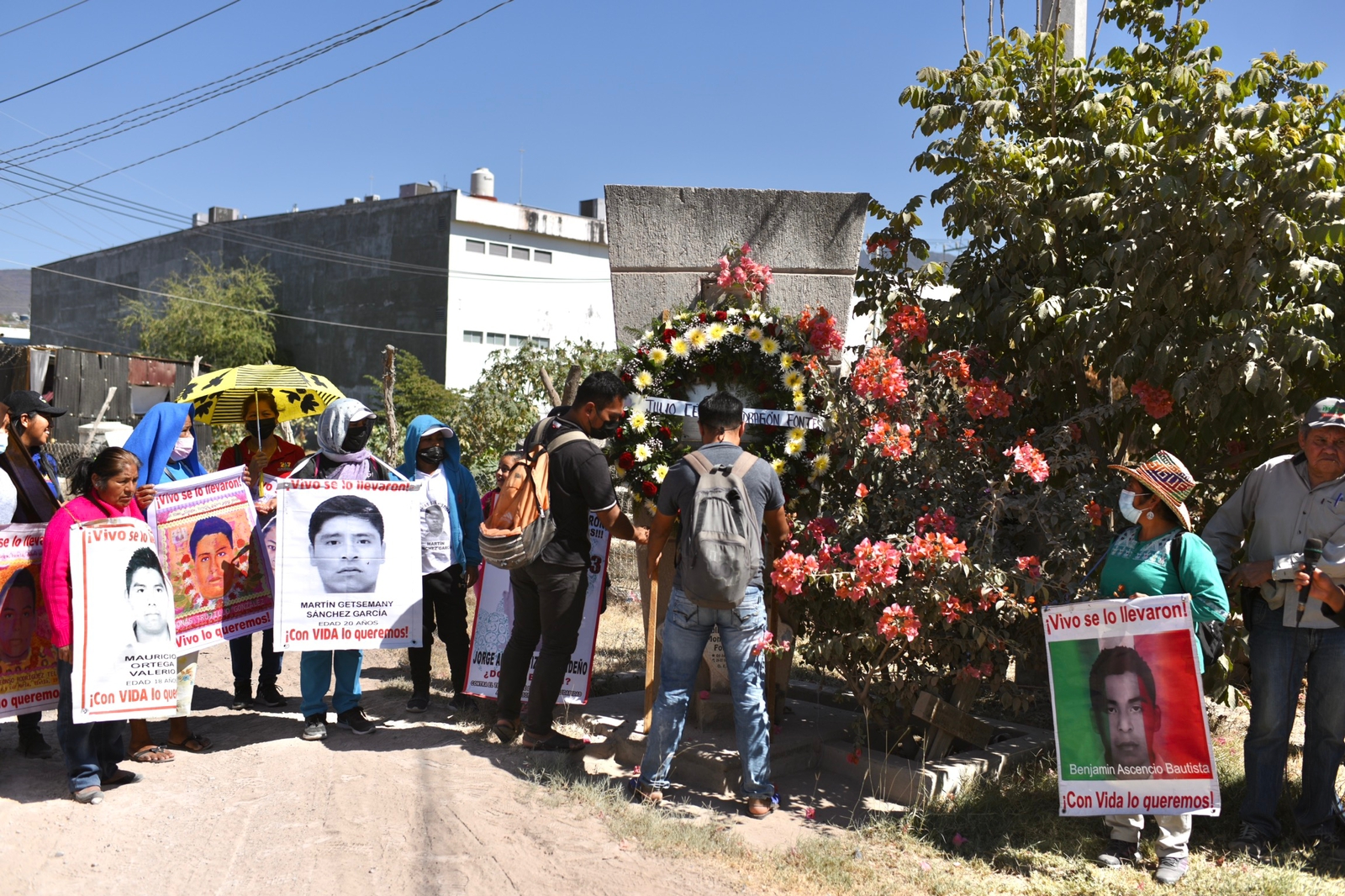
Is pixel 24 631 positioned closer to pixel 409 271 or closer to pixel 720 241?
pixel 720 241

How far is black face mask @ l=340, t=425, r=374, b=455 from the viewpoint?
6.07 meters

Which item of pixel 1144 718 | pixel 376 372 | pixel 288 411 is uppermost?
pixel 376 372

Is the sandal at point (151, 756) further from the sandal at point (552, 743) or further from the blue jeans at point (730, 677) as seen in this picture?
the blue jeans at point (730, 677)

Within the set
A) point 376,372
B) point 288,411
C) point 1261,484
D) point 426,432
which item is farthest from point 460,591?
point 376,372

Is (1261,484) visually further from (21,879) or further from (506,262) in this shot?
(506,262)

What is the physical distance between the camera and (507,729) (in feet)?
19.5

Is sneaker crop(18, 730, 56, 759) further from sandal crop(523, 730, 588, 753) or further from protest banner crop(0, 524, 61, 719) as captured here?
sandal crop(523, 730, 588, 753)

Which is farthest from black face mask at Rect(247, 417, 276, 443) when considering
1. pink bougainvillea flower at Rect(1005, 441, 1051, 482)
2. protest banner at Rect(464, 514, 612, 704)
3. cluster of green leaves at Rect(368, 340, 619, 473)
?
cluster of green leaves at Rect(368, 340, 619, 473)

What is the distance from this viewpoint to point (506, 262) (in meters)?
39.8

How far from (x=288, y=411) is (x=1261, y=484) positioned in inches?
227

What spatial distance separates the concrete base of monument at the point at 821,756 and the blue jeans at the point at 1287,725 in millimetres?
1189

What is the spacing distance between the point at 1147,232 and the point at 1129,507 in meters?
1.58

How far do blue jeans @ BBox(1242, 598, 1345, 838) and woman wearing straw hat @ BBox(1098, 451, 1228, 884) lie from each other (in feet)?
1.47

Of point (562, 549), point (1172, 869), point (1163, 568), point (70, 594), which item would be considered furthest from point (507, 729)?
point (1163, 568)
